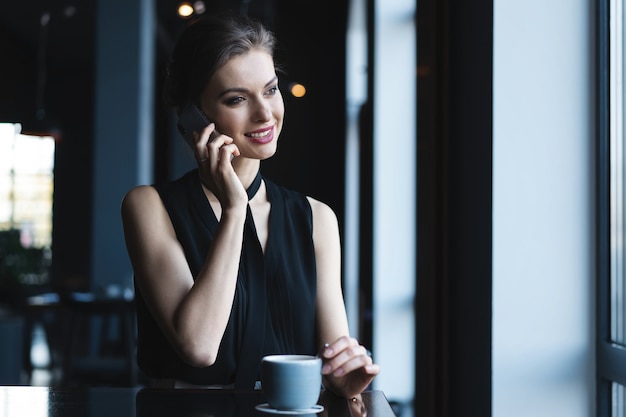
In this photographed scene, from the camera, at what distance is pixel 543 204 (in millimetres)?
2012

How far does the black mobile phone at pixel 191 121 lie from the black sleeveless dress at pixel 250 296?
9 centimetres

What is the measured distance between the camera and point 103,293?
7.06 m

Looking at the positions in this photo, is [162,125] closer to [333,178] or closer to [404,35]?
[333,178]

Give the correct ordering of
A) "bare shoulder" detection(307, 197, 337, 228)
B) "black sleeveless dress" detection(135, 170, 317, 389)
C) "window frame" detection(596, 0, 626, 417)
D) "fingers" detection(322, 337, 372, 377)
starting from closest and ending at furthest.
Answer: "fingers" detection(322, 337, 372, 377), "black sleeveless dress" detection(135, 170, 317, 389), "bare shoulder" detection(307, 197, 337, 228), "window frame" detection(596, 0, 626, 417)

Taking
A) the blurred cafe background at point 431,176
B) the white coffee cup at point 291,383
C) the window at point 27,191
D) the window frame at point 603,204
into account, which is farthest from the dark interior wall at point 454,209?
the window at point 27,191

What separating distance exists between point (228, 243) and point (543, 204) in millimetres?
874

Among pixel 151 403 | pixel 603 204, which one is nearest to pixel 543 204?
pixel 603 204

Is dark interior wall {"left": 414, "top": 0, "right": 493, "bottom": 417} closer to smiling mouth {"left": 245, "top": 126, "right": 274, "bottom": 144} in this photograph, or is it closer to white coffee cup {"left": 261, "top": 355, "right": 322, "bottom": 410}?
smiling mouth {"left": 245, "top": 126, "right": 274, "bottom": 144}

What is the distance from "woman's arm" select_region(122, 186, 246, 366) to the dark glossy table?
0.11m

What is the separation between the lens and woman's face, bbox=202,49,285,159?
162cm

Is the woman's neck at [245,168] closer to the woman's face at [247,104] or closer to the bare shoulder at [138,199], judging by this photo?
the woman's face at [247,104]

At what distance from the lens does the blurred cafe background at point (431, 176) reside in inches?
78.2

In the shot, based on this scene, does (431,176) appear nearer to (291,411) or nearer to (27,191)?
(291,411)

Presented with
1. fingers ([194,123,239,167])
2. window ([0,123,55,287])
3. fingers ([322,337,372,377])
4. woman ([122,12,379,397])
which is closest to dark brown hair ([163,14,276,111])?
woman ([122,12,379,397])
